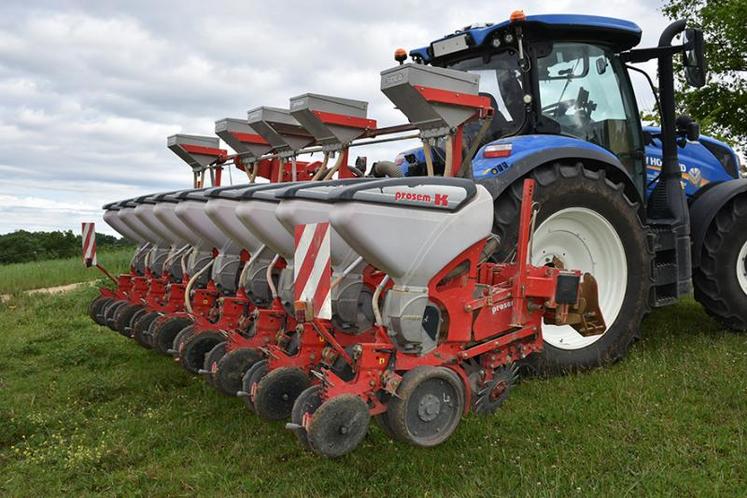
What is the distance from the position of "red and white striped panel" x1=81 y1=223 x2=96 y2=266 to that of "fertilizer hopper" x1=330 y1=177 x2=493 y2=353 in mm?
3864

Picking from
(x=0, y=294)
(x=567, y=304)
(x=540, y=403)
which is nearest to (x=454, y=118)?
(x=567, y=304)

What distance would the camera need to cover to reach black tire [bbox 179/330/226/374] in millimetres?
4449

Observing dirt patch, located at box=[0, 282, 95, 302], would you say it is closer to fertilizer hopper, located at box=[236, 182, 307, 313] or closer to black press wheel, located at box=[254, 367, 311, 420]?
fertilizer hopper, located at box=[236, 182, 307, 313]

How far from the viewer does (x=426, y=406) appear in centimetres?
320

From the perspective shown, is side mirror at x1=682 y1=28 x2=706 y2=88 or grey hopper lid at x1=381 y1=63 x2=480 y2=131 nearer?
grey hopper lid at x1=381 y1=63 x2=480 y2=131

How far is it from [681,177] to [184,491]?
4.71m

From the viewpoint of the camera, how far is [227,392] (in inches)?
154

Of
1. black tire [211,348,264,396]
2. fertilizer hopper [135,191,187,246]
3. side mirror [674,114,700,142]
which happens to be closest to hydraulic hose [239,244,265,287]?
black tire [211,348,264,396]

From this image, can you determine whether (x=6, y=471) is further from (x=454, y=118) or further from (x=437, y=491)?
(x=454, y=118)

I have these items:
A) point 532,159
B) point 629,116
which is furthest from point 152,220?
point 629,116

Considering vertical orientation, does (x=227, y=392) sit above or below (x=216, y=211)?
below

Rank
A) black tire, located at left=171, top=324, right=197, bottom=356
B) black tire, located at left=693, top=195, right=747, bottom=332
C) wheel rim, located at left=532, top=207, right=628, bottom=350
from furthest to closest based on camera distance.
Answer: black tire, located at left=693, top=195, right=747, bottom=332
wheel rim, located at left=532, top=207, right=628, bottom=350
black tire, located at left=171, top=324, right=197, bottom=356

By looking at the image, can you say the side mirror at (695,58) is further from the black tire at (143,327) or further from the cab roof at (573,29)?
the black tire at (143,327)

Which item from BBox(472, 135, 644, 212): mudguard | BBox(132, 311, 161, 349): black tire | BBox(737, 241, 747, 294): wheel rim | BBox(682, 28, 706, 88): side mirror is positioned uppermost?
BBox(682, 28, 706, 88): side mirror
